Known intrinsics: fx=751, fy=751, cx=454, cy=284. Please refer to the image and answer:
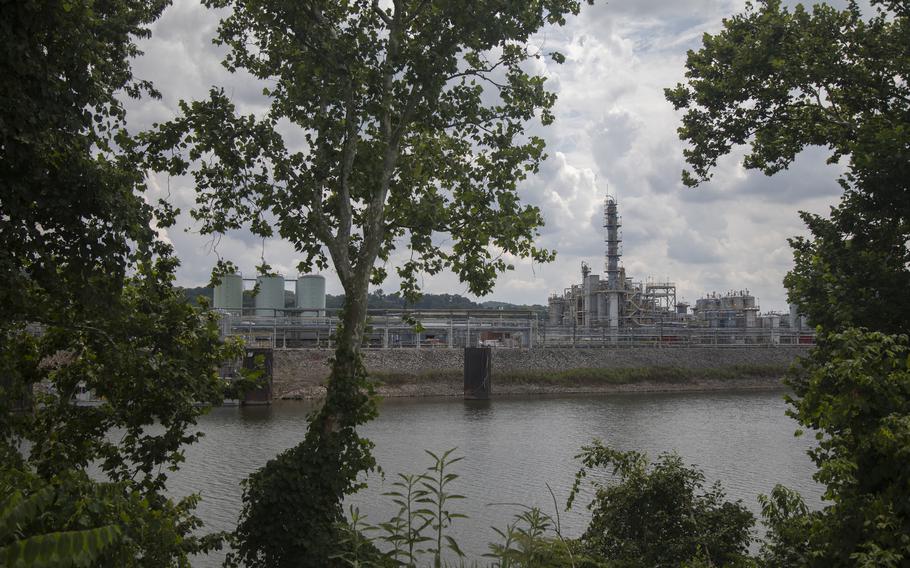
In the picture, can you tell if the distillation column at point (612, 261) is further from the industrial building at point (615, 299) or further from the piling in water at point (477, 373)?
the piling in water at point (477, 373)

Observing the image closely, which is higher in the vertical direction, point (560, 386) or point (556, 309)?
point (556, 309)

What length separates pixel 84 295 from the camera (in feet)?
28.1

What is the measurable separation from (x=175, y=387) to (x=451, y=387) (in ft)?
149

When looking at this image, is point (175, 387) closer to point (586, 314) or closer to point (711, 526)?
point (711, 526)

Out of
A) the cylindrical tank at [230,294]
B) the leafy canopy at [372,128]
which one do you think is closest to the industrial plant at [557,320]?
the cylindrical tank at [230,294]

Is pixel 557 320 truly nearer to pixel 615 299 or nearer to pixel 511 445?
pixel 615 299

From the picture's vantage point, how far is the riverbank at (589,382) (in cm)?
5419

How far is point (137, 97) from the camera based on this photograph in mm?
10781

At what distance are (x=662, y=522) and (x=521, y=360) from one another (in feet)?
158

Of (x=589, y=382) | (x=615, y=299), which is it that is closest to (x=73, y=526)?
(x=589, y=382)

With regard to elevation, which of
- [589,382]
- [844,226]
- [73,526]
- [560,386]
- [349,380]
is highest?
[844,226]

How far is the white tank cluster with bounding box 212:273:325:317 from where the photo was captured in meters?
57.0

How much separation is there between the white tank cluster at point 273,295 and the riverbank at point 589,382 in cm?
922

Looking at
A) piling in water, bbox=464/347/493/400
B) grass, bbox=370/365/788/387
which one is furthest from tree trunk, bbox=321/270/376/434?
piling in water, bbox=464/347/493/400
